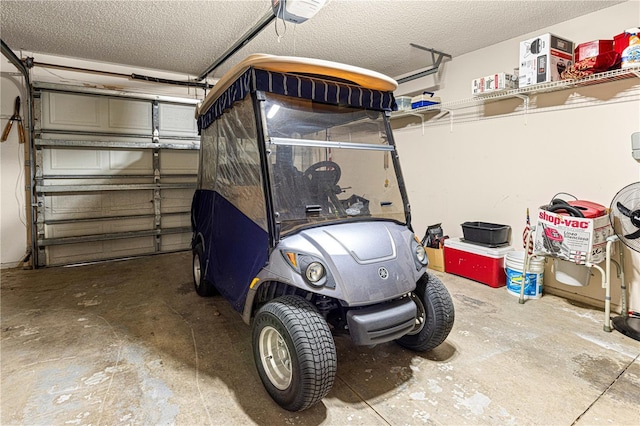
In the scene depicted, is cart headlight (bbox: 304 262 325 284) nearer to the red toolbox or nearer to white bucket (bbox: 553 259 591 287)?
white bucket (bbox: 553 259 591 287)

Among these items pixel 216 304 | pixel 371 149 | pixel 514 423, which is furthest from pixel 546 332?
pixel 216 304

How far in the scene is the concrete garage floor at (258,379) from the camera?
177 cm

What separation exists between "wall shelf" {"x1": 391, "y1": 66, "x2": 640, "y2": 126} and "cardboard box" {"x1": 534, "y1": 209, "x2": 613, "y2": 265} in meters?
1.22

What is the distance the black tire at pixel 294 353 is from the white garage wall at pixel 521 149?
122 inches

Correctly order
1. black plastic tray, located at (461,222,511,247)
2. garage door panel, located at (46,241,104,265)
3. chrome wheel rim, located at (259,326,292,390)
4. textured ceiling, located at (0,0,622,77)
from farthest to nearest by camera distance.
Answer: garage door panel, located at (46,241,104,265) → black plastic tray, located at (461,222,511,247) → textured ceiling, located at (0,0,622,77) → chrome wheel rim, located at (259,326,292,390)

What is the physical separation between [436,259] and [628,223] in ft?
6.83

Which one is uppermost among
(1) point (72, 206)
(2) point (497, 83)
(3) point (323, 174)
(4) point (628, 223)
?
(2) point (497, 83)

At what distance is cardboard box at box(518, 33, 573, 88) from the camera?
123 inches

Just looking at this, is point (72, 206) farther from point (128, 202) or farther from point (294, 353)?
point (294, 353)

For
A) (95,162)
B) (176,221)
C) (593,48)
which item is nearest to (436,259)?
(593,48)

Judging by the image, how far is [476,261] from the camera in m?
3.93

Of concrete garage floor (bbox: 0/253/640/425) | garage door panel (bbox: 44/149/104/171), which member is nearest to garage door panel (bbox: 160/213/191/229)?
garage door panel (bbox: 44/149/104/171)

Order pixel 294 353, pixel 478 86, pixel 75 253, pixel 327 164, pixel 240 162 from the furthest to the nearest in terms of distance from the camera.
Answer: pixel 75 253
pixel 478 86
pixel 240 162
pixel 327 164
pixel 294 353

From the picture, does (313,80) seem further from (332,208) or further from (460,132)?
(460,132)
